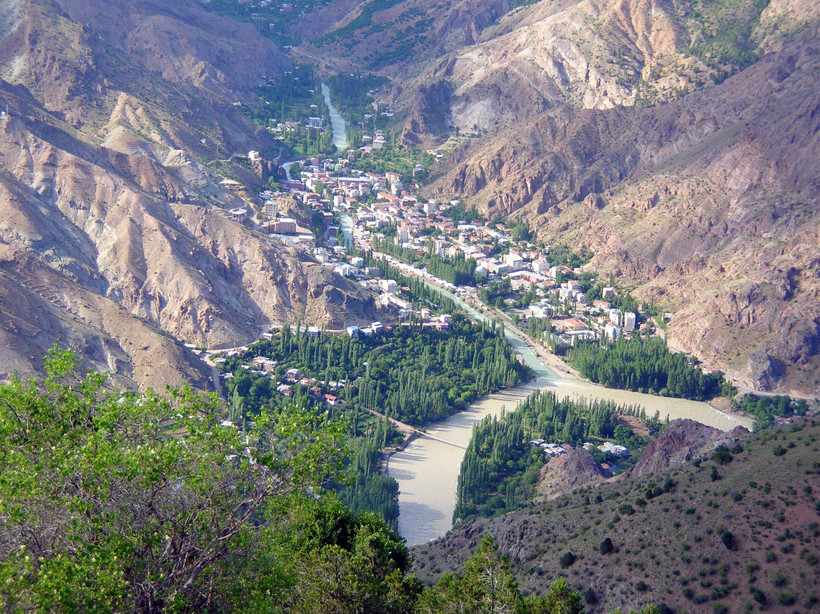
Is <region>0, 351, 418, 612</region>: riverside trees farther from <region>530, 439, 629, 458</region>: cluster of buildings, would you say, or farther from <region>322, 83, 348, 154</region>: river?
<region>322, 83, 348, 154</region>: river

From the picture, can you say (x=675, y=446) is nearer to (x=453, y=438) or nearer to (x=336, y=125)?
(x=453, y=438)

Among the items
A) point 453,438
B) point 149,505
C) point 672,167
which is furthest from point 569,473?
point 672,167

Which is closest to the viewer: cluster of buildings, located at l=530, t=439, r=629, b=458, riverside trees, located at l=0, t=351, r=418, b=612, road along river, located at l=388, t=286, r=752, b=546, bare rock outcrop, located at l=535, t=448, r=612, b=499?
riverside trees, located at l=0, t=351, r=418, b=612

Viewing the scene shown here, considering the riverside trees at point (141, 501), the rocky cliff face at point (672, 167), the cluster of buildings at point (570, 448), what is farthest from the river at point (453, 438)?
the riverside trees at point (141, 501)

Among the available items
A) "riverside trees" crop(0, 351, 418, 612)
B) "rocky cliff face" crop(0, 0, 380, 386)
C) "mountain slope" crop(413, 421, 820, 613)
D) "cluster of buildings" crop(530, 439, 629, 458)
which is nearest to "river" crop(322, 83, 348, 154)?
"rocky cliff face" crop(0, 0, 380, 386)

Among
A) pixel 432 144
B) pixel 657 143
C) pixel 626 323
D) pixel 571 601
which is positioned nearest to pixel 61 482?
pixel 571 601

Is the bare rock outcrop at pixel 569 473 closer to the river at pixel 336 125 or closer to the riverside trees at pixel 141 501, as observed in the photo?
the riverside trees at pixel 141 501

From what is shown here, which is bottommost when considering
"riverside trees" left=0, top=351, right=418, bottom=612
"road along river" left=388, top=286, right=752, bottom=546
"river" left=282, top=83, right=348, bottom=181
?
"road along river" left=388, top=286, right=752, bottom=546
